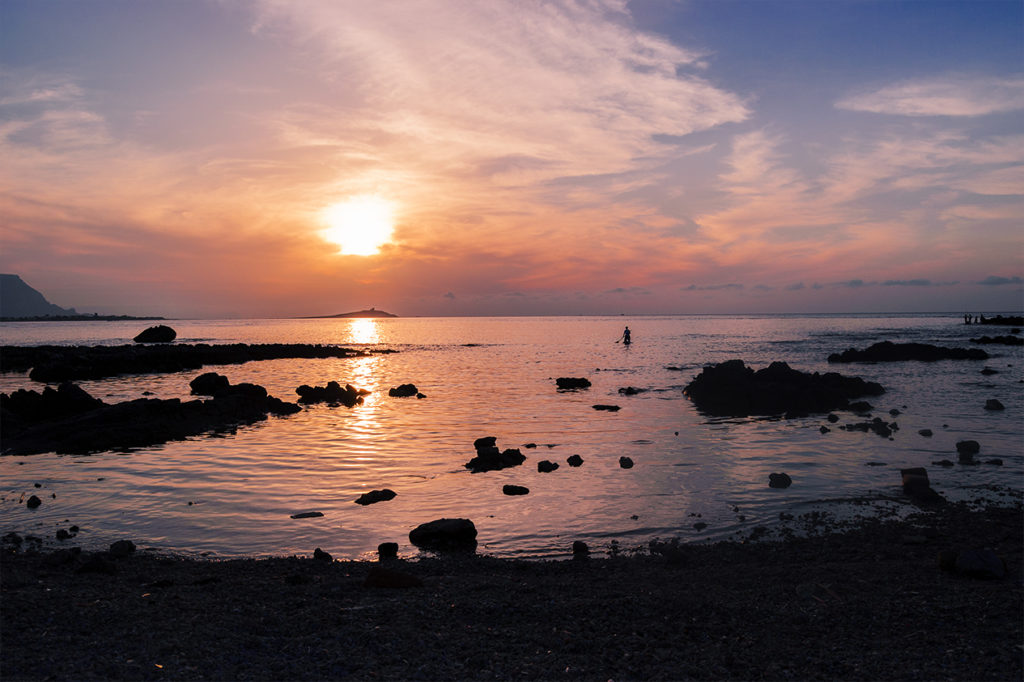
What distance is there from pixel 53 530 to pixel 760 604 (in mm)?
15404

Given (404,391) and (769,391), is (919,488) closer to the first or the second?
(769,391)

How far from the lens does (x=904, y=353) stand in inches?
2461

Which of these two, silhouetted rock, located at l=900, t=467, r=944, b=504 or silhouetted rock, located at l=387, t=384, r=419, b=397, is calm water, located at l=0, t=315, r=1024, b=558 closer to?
silhouetted rock, located at l=900, t=467, r=944, b=504

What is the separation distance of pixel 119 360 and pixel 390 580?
214 ft

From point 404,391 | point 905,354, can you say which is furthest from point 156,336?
point 905,354

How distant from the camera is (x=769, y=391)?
32844mm

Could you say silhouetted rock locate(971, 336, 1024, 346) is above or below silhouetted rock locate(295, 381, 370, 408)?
above

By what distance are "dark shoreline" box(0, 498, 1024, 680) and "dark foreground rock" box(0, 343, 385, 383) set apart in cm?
5292

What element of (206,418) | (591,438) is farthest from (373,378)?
(591,438)

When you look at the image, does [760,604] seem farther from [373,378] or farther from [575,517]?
[373,378]

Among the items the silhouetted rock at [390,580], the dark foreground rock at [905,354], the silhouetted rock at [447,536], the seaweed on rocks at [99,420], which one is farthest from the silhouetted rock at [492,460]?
the dark foreground rock at [905,354]

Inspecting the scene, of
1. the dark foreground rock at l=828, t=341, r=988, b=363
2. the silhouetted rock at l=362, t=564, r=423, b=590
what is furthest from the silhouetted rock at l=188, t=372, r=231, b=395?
the dark foreground rock at l=828, t=341, r=988, b=363

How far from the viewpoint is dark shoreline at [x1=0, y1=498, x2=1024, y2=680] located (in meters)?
7.03

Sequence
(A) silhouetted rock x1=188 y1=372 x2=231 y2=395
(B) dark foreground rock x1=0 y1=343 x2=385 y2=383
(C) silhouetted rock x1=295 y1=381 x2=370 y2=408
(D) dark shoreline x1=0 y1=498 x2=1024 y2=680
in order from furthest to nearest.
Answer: (B) dark foreground rock x1=0 y1=343 x2=385 y2=383, (A) silhouetted rock x1=188 y1=372 x2=231 y2=395, (C) silhouetted rock x1=295 y1=381 x2=370 y2=408, (D) dark shoreline x1=0 y1=498 x2=1024 y2=680
